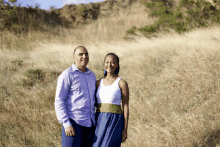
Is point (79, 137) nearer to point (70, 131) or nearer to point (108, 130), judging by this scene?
point (70, 131)

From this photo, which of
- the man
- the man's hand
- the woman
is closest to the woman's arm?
the woman

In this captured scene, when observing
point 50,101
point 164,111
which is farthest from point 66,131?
point 50,101

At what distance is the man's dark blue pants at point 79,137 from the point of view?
203 cm

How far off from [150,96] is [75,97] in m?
3.18

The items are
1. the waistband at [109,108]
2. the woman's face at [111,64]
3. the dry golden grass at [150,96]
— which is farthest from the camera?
the dry golden grass at [150,96]

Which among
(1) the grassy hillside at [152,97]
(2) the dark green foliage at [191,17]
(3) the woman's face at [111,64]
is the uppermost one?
(2) the dark green foliage at [191,17]

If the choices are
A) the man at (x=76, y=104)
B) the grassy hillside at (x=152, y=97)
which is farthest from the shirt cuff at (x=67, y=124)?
the grassy hillside at (x=152, y=97)

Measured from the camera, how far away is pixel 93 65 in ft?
26.0

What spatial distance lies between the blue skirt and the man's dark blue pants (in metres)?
0.10

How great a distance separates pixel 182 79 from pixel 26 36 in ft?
38.2

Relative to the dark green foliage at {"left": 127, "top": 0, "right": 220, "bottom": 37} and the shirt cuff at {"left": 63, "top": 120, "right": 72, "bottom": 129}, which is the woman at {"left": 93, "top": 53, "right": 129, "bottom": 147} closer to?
the shirt cuff at {"left": 63, "top": 120, "right": 72, "bottom": 129}

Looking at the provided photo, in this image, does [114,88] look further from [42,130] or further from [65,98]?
[42,130]

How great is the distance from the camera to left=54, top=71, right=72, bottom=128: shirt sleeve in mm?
2008

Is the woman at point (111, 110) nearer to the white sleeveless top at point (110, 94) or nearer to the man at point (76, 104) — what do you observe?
the white sleeveless top at point (110, 94)
